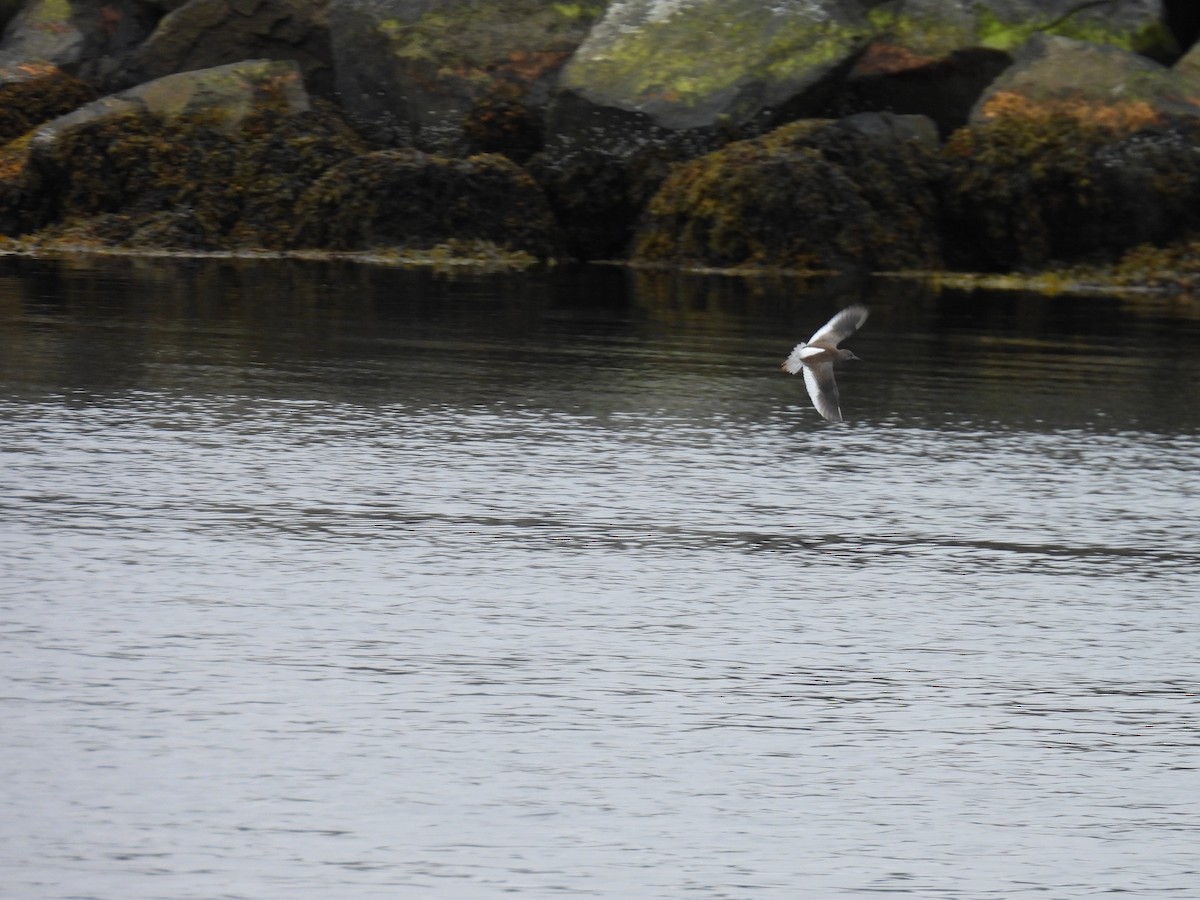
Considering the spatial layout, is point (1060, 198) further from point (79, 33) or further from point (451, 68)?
point (79, 33)

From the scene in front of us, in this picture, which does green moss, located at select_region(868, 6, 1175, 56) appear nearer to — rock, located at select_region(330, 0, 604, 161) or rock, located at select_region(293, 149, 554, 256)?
rock, located at select_region(330, 0, 604, 161)

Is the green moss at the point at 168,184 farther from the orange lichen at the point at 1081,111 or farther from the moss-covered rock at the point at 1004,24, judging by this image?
the orange lichen at the point at 1081,111

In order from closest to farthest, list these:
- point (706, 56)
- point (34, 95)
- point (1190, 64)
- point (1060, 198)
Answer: point (1060, 198), point (706, 56), point (1190, 64), point (34, 95)

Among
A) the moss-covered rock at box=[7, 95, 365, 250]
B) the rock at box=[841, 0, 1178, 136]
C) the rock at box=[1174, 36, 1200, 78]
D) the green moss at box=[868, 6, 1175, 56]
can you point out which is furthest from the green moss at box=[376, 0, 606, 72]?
the rock at box=[1174, 36, 1200, 78]

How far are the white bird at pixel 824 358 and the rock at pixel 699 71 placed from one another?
56.0 ft

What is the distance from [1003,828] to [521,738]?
1445mm

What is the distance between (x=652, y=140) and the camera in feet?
93.5

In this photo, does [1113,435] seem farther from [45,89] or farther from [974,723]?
[45,89]

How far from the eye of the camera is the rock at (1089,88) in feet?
94.5

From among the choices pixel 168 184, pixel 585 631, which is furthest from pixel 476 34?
pixel 585 631

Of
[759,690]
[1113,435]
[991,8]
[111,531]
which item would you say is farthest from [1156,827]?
[991,8]

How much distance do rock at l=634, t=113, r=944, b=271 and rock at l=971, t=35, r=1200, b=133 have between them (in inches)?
82.3

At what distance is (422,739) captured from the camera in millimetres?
6715

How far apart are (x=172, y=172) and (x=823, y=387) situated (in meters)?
17.5
